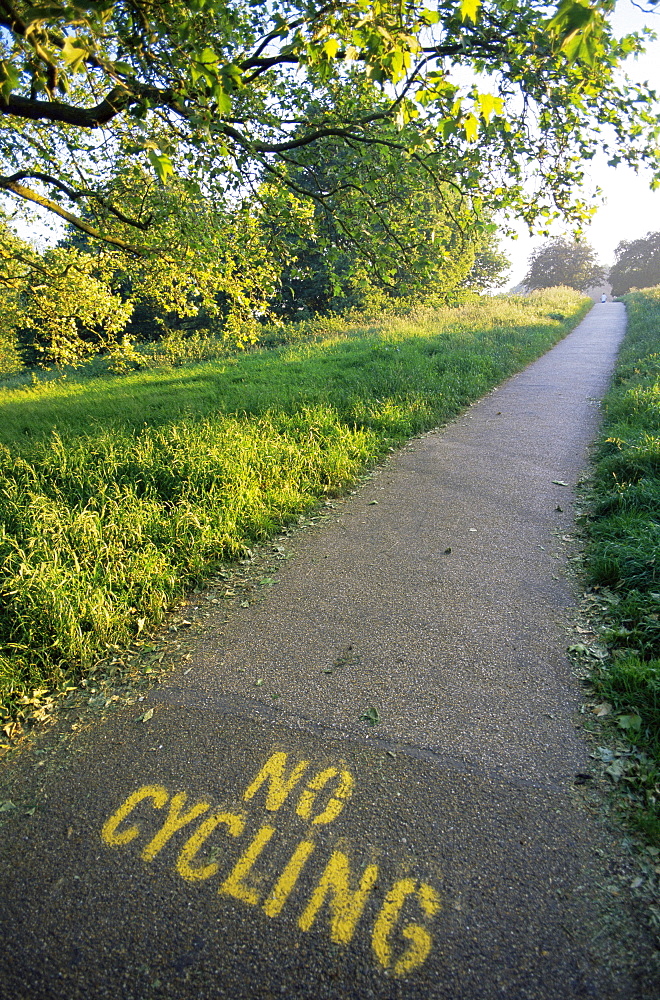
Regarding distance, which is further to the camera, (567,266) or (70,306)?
(567,266)

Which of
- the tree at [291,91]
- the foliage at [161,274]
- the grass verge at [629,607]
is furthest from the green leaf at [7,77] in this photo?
the grass verge at [629,607]

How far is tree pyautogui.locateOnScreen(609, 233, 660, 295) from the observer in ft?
221

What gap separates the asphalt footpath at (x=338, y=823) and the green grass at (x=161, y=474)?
0.64m

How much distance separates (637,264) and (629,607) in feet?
271

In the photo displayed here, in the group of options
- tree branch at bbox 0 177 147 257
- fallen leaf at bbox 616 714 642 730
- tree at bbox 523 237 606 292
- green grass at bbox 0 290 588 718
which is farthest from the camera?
tree at bbox 523 237 606 292

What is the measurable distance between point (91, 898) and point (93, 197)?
9320 mm

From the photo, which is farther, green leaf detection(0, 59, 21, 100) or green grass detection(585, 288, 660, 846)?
green leaf detection(0, 59, 21, 100)

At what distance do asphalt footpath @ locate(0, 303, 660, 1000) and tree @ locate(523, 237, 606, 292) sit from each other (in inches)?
2999

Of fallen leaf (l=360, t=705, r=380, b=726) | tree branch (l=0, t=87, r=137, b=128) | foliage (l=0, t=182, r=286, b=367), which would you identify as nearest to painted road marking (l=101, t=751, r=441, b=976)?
fallen leaf (l=360, t=705, r=380, b=726)

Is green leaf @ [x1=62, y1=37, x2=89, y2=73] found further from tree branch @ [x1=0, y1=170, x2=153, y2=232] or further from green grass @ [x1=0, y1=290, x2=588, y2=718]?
tree branch @ [x1=0, y1=170, x2=153, y2=232]

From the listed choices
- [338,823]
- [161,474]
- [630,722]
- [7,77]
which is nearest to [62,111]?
[7,77]

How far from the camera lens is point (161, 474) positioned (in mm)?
5395

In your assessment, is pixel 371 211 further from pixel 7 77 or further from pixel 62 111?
pixel 7 77

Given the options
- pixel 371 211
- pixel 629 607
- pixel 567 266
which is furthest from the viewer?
pixel 567 266
